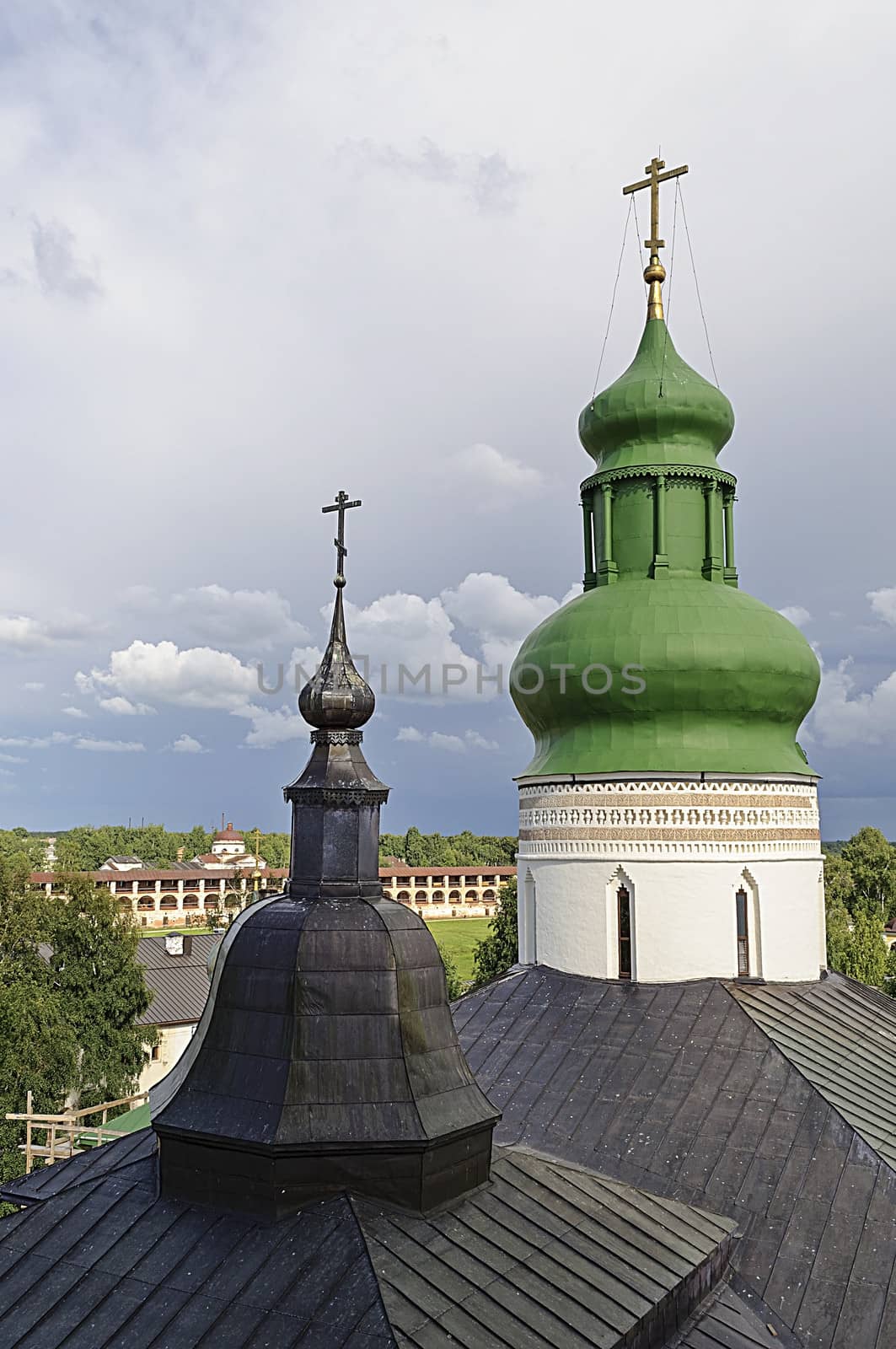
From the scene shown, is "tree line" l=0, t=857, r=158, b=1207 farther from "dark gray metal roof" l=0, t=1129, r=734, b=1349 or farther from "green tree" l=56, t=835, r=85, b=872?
"green tree" l=56, t=835, r=85, b=872

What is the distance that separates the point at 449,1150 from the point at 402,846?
128 m

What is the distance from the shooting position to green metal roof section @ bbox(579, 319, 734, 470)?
14.7 meters

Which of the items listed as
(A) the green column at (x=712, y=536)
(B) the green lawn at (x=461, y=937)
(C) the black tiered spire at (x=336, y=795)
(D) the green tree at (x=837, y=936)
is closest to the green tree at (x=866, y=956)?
(D) the green tree at (x=837, y=936)

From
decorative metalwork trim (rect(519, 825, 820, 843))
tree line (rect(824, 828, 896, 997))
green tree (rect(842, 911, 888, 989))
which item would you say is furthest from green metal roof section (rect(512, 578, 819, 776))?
tree line (rect(824, 828, 896, 997))

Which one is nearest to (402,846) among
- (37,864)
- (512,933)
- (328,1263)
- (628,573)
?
(37,864)

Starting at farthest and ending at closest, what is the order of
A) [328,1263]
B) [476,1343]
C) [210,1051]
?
[210,1051], [328,1263], [476,1343]

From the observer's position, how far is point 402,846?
133 meters

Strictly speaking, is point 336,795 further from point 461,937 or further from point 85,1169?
point 461,937

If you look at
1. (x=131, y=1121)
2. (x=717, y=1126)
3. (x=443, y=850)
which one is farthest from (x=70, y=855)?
(x=717, y=1126)

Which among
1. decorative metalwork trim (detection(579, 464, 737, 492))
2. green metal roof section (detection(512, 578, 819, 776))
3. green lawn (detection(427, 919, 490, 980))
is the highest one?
decorative metalwork trim (detection(579, 464, 737, 492))

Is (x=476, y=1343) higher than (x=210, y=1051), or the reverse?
(x=210, y=1051)

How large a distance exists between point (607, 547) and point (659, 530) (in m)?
0.76

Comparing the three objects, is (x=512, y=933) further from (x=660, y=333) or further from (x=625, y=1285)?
(x=625, y=1285)

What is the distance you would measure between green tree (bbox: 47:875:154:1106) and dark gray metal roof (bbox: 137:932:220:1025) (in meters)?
2.85
